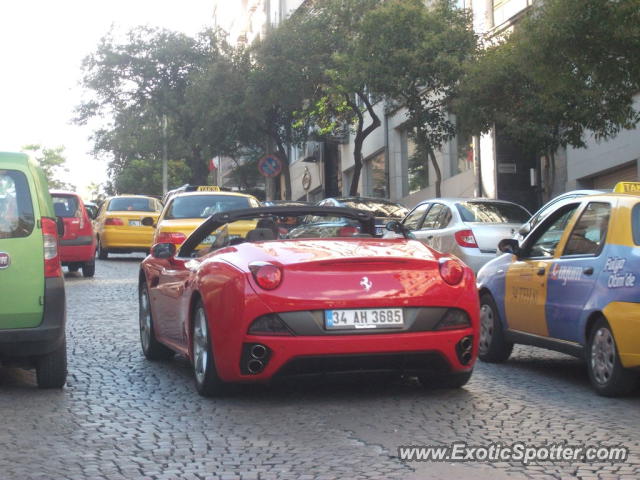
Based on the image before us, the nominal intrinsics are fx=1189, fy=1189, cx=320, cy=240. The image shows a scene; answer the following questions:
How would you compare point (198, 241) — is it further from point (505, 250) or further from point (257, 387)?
point (505, 250)

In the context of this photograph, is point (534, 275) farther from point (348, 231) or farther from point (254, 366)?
point (254, 366)

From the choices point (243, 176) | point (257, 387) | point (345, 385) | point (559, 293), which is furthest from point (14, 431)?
point (243, 176)

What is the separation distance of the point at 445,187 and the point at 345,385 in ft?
89.3

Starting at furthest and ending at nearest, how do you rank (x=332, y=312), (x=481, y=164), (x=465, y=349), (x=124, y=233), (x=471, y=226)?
(x=481, y=164) → (x=124, y=233) → (x=471, y=226) → (x=465, y=349) → (x=332, y=312)

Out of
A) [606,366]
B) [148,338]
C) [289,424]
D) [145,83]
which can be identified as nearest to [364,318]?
[289,424]

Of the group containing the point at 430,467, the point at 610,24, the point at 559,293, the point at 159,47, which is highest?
the point at 159,47

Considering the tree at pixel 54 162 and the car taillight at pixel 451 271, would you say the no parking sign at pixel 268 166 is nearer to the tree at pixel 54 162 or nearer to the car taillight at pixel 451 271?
the car taillight at pixel 451 271

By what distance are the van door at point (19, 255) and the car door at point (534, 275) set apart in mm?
3574

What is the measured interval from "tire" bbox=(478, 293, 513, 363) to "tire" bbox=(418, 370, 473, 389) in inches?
67.5

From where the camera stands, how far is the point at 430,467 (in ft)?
17.8

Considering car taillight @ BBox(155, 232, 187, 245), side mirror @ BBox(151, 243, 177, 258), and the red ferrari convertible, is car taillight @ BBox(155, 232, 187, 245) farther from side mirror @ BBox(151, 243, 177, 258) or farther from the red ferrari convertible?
the red ferrari convertible

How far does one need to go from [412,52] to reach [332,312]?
810 inches

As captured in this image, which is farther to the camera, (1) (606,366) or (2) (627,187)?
(2) (627,187)

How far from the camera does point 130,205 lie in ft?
95.9
